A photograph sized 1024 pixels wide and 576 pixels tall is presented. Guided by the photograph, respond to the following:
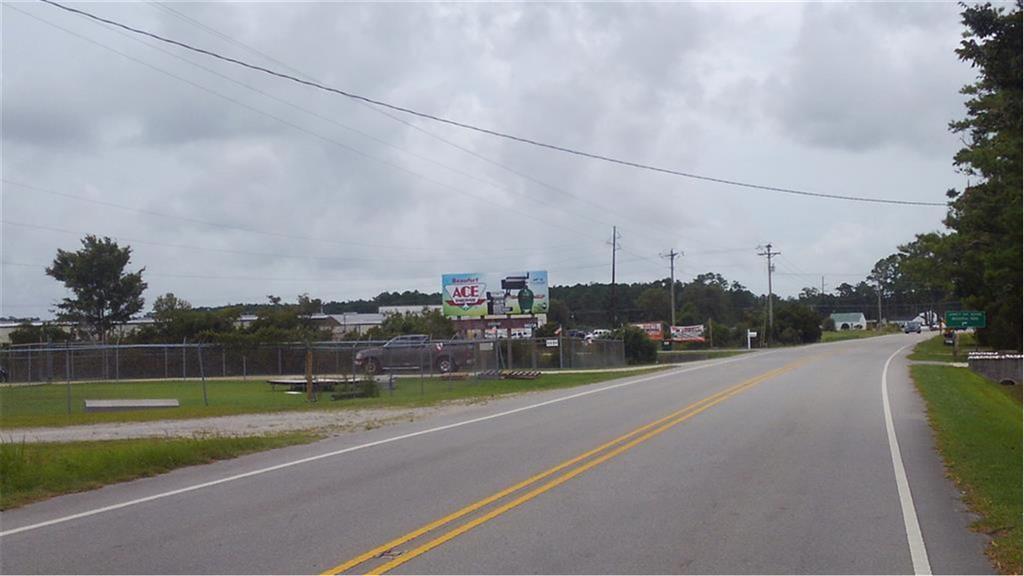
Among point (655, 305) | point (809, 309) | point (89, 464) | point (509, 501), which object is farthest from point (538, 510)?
point (655, 305)

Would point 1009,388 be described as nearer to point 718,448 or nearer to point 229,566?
point 718,448

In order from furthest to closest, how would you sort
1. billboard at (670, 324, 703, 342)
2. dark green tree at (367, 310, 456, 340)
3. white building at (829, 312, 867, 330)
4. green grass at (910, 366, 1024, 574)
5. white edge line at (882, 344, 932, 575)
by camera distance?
white building at (829, 312, 867, 330), billboard at (670, 324, 703, 342), dark green tree at (367, 310, 456, 340), green grass at (910, 366, 1024, 574), white edge line at (882, 344, 932, 575)

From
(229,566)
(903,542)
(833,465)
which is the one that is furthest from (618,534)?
(833,465)

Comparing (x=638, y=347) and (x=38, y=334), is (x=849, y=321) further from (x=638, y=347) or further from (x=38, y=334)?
(x=38, y=334)

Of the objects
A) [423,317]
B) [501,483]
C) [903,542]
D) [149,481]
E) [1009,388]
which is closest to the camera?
[903,542]

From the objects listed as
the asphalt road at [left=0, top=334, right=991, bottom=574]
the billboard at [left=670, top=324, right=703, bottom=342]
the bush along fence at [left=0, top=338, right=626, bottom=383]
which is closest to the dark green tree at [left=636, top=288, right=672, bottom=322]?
the billboard at [left=670, top=324, right=703, bottom=342]

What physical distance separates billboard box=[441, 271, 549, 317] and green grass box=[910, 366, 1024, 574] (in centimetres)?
3698

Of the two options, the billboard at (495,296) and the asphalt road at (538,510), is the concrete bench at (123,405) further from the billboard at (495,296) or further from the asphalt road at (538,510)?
the billboard at (495,296)

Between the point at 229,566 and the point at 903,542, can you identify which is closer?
the point at 229,566

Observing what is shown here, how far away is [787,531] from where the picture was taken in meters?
9.33

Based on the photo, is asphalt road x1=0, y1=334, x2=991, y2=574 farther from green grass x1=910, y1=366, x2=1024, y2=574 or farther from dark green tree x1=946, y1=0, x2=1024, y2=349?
dark green tree x1=946, y1=0, x2=1024, y2=349

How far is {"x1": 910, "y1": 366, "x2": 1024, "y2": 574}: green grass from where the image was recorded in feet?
30.6

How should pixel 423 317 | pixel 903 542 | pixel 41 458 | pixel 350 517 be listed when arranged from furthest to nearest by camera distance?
pixel 423 317 → pixel 41 458 → pixel 350 517 → pixel 903 542

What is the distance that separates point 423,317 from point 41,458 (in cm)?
6519
